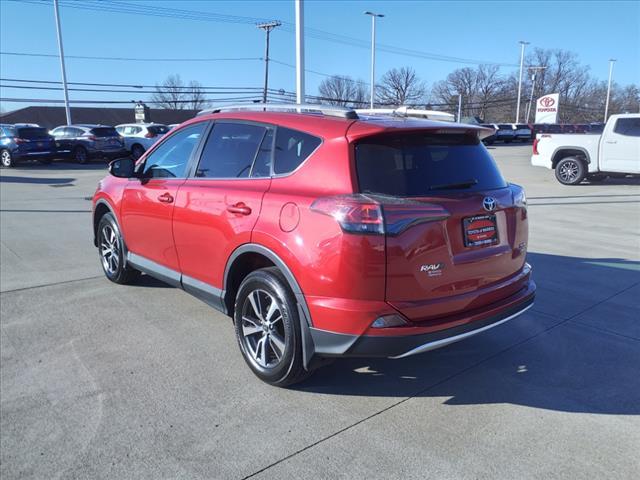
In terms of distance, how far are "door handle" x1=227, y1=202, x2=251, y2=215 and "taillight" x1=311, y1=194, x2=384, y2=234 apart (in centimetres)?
78

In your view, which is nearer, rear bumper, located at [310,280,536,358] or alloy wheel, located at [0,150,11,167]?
rear bumper, located at [310,280,536,358]

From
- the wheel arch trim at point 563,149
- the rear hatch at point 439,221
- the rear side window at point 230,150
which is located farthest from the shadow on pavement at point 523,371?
the wheel arch trim at point 563,149

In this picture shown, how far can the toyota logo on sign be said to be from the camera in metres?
42.3

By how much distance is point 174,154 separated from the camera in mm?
4613

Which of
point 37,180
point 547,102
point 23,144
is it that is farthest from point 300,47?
point 547,102

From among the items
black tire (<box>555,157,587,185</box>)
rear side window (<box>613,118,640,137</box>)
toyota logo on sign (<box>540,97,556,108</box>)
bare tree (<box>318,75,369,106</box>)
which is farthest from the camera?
bare tree (<box>318,75,369,106</box>)

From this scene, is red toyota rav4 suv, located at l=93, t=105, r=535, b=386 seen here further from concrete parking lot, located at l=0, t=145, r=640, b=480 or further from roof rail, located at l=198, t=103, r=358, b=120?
concrete parking lot, located at l=0, t=145, r=640, b=480

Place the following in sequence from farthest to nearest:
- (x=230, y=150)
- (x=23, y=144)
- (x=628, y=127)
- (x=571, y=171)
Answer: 1. (x=23, y=144)
2. (x=571, y=171)
3. (x=628, y=127)
4. (x=230, y=150)

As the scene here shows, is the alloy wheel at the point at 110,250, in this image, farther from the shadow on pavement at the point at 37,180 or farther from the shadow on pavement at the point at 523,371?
the shadow on pavement at the point at 37,180

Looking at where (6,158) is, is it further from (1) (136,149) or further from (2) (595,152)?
(2) (595,152)

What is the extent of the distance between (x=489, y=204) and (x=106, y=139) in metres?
23.7

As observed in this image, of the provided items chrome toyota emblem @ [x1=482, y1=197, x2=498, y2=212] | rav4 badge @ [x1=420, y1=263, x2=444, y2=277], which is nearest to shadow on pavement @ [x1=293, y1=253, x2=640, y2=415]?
rav4 badge @ [x1=420, y1=263, x2=444, y2=277]

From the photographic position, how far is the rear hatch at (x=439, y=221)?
9.37 ft

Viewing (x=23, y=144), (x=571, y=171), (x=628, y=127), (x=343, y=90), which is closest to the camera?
(x=628, y=127)
